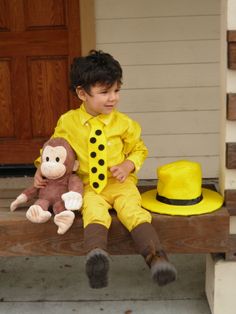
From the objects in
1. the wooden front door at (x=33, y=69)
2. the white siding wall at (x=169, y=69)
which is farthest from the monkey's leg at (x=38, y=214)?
the wooden front door at (x=33, y=69)

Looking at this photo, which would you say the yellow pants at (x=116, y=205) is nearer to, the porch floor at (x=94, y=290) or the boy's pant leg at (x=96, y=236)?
the boy's pant leg at (x=96, y=236)

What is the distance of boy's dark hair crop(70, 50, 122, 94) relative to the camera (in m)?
2.64

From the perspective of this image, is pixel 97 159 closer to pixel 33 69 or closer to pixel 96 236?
pixel 96 236

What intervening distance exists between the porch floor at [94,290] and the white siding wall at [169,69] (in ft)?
4.82

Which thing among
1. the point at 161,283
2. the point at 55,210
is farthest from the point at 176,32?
the point at 161,283

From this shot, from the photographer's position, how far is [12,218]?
273 cm

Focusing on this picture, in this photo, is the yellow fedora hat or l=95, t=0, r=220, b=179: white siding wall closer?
the yellow fedora hat

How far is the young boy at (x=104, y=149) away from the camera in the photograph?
256 centimetres

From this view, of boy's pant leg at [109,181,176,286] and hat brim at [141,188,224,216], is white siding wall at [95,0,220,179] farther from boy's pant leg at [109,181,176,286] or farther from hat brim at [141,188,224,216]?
boy's pant leg at [109,181,176,286]

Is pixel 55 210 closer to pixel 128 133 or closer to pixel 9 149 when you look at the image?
pixel 128 133

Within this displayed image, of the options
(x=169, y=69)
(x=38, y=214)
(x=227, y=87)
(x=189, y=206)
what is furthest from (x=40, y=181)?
(x=169, y=69)

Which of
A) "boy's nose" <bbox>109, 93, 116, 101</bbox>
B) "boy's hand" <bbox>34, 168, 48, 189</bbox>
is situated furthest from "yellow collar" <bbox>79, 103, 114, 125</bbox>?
"boy's hand" <bbox>34, 168, 48, 189</bbox>

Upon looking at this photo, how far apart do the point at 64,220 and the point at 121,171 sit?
382mm

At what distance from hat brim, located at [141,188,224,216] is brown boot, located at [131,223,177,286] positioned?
23 cm
